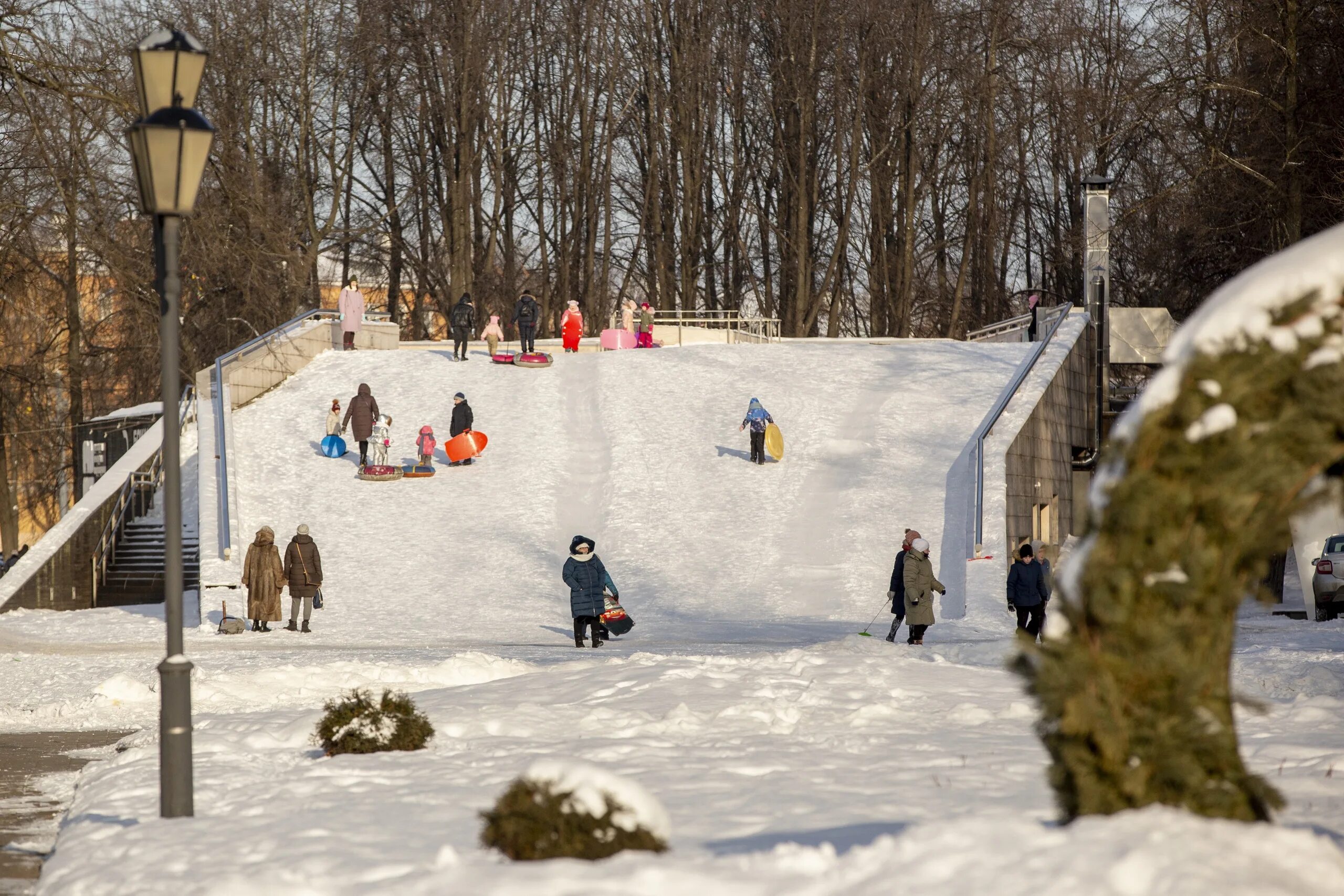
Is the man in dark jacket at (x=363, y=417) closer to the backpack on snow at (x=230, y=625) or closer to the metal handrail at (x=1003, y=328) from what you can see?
the backpack on snow at (x=230, y=625)

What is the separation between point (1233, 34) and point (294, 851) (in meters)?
21.4

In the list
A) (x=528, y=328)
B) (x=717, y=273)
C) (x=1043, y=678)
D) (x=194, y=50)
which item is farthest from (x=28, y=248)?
(x=717, y=273)

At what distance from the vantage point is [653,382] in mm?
31453

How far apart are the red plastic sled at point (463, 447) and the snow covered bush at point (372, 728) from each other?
18018 millimetres

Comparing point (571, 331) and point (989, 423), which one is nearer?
point (989, 423)

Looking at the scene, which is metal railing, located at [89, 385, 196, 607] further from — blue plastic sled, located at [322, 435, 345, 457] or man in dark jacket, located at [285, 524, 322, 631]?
man in dark jacket, located at [285, 524, 322, 631]

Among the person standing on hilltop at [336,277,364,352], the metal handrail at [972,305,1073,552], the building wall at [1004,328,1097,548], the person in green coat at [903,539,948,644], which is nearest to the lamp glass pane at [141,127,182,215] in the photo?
the person in green coat at [903,539,948,644]

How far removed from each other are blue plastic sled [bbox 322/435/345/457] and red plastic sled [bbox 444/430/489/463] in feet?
6.41

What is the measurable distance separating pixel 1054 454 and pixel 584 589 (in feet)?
40.4

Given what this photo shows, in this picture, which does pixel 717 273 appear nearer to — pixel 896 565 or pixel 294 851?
pixel 896 565

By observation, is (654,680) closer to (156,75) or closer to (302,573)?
(156,75)

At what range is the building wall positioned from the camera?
22953mm

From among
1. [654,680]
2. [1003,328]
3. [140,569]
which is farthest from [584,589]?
[1003,328]

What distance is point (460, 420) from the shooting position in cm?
2712
